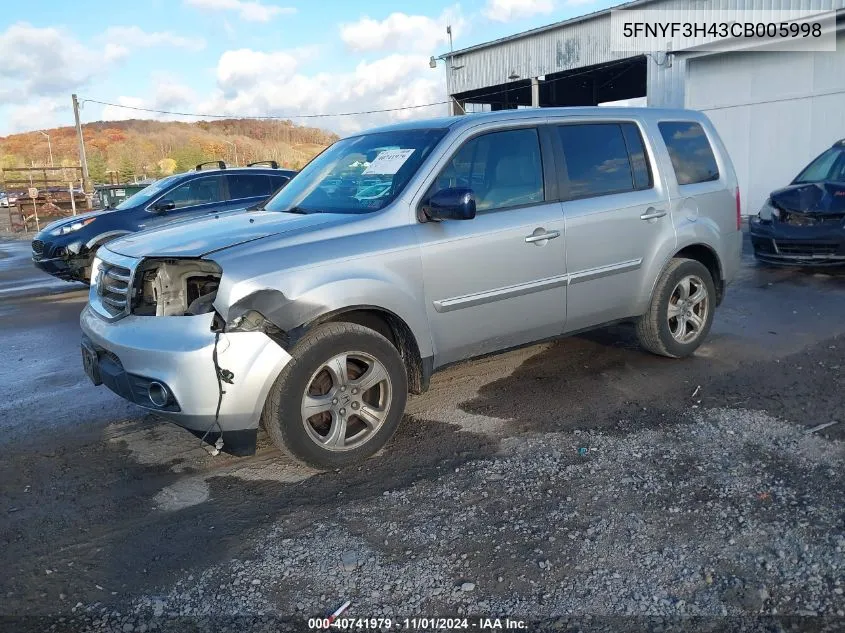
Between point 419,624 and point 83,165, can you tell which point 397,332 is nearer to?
point 419,624

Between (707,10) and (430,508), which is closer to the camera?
(430,508)

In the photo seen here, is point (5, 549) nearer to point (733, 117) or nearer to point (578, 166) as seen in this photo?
point (578, 166)

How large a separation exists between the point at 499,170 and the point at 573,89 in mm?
25546

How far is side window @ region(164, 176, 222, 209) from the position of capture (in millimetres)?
9922

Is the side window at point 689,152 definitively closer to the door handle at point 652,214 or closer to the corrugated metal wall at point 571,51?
the door handle at point 652,214

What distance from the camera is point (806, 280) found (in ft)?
28.9

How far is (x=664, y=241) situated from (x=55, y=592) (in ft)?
14.4

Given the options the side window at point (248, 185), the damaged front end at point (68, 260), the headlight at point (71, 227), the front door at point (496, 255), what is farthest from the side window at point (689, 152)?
the headlight at point (71, 227)

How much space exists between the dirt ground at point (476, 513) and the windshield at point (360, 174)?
1.44 meters

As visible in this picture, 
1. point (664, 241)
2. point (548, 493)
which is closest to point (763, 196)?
point (664, 241)

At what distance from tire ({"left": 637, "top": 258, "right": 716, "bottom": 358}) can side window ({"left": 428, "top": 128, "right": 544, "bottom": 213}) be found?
1400 mm

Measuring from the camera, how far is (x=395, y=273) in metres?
3.92

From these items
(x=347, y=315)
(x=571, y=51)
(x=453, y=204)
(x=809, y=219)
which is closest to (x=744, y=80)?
(x=571, y=51)

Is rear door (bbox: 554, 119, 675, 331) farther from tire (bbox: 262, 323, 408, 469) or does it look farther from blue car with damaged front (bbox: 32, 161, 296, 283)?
blue car with damaged front (bbox: 32, 161, 296, 283)
